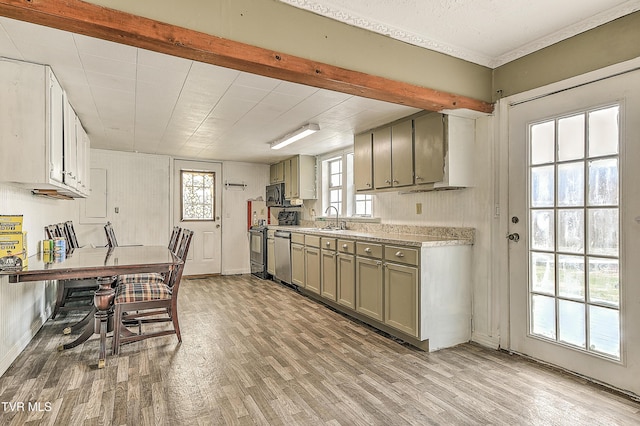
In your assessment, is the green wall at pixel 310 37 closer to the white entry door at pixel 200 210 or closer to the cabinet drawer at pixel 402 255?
the cabinet drawer at pixel 402 255

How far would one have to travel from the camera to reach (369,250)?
11.2 feet

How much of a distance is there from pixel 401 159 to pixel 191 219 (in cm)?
425

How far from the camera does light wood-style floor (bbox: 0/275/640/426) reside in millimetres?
1966

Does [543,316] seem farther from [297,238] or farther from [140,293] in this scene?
[140,293]

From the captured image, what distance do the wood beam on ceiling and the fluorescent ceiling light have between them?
1.45 metres

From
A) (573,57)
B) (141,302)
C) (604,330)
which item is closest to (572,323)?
(604,330)

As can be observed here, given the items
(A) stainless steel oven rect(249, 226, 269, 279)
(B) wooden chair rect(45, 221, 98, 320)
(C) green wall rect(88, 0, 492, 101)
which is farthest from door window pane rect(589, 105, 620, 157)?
(A) stainless steel oven rect(249, 226, 269, 279)

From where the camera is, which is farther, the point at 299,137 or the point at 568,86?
the point at 299,137

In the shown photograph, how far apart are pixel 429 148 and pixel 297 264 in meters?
2.56

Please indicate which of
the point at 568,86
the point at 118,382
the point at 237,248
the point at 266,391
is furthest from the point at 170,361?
the point at 237,248

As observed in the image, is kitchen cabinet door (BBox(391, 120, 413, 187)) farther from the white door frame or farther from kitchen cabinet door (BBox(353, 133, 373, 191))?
the white door frame

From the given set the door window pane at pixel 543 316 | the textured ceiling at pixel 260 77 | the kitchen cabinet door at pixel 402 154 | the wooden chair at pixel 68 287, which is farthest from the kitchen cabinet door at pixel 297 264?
the door window pane at pixel 543 316

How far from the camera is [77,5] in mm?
1608

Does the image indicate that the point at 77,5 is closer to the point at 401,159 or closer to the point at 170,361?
the point at 170,361
